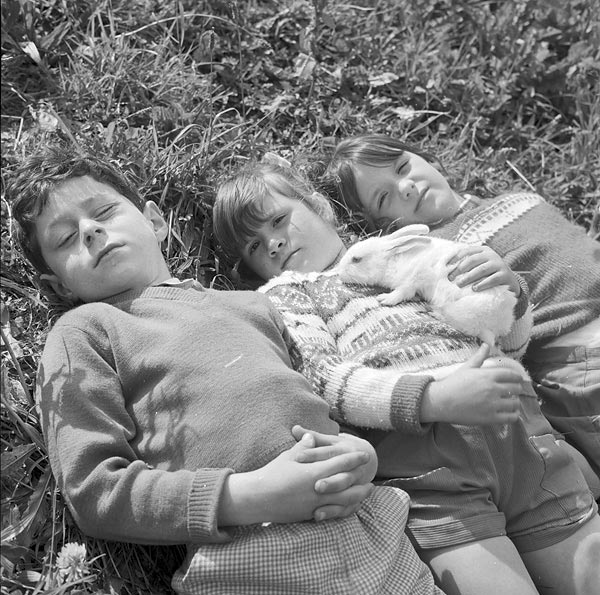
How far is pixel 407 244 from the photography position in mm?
3152

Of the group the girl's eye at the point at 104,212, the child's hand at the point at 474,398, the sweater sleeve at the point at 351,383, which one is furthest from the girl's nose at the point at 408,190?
the girl's eye at the point at 104,212

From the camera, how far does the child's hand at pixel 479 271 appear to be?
307 cm

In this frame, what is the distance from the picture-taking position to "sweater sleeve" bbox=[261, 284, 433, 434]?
9.15 feet

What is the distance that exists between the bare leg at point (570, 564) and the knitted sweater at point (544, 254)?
875mm

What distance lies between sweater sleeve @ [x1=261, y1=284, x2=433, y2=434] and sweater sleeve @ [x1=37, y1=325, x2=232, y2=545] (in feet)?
1.78

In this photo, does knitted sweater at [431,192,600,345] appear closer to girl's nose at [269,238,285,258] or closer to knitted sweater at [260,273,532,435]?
knitted sweater at [260,273,532,435]

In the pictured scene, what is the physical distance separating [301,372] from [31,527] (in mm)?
987

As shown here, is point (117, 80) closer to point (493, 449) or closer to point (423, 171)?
point (423, 171)

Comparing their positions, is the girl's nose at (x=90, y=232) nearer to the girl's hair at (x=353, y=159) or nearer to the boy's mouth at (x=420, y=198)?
the girl's hair at (x=353, y=159)

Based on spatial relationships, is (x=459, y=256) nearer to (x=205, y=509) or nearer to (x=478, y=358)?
(x=478, y=358)

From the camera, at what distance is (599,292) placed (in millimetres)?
3480

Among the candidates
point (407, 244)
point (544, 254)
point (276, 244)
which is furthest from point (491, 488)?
point (276, 244)

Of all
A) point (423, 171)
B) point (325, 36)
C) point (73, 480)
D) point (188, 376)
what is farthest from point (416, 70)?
point (73, 480)

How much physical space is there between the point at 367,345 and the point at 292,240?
1.89ft
